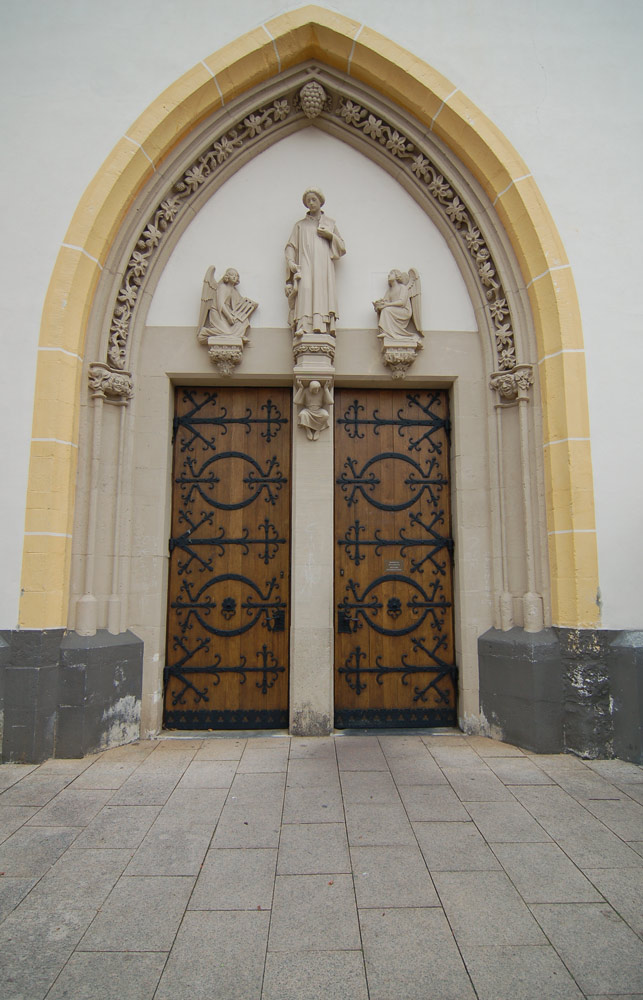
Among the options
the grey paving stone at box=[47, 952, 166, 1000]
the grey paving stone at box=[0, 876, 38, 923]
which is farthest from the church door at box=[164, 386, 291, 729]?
the grey paving stone at box=[47, 952, 166, 1000]

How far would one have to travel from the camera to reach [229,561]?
14.1 feet

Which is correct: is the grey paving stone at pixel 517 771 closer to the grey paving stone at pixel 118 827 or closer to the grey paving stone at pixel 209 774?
the grey paving stone at pixel 209 774

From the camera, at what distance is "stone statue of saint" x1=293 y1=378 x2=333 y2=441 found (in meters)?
4.17

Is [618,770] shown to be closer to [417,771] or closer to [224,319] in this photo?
[417,771]

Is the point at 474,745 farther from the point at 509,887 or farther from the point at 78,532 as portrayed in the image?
the point at 78,532

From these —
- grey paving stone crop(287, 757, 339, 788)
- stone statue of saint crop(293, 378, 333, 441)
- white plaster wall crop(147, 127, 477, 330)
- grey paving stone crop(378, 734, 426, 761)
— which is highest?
white plaster wall crop(147, 127, 477, 330)

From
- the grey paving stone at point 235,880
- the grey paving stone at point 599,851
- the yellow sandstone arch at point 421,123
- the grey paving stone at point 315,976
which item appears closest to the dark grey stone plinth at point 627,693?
the yellow sandstone arch at point 421,123

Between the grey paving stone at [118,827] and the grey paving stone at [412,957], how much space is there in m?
1.17

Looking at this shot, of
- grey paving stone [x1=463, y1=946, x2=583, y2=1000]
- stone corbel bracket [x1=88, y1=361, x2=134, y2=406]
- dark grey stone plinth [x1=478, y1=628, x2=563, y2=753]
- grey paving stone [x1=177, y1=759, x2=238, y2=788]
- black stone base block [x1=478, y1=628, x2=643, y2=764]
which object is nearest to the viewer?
grey paving stone [x1=463, y1=946, x2=583, y2=1000]

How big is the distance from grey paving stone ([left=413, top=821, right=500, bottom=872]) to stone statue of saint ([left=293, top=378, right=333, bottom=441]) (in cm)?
269

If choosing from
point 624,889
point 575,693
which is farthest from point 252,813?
point 575,693

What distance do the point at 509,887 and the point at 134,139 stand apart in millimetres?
5003

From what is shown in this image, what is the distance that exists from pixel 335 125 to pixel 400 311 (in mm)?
1761

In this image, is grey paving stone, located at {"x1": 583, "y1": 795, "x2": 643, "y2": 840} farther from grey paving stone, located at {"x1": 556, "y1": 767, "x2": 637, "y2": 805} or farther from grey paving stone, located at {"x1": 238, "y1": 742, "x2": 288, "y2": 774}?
grey paving stone, located at {"x1": 238, "y1": 742, "x2": 288, "y2": 774}
